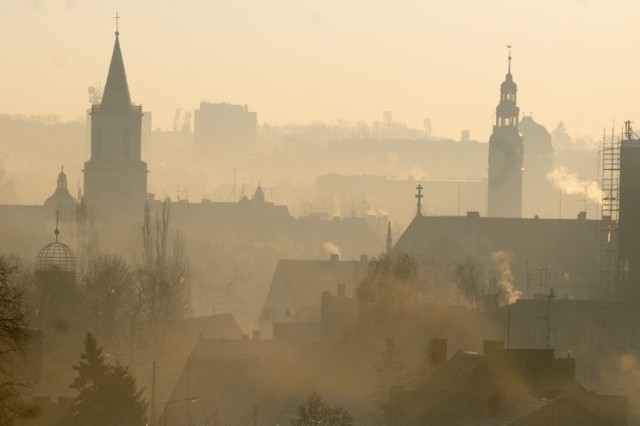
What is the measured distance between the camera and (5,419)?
29.9 metres

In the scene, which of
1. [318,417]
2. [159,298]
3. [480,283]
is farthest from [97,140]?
[318,417]

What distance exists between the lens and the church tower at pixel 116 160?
635 ft

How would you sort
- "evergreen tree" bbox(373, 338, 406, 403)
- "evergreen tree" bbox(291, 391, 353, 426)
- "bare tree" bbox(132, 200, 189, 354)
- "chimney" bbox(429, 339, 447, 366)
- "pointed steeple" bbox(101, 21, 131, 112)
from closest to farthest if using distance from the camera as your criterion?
1. "evergreen tree" bbox(291, 391, 353, 426)
2. "chimney" bbox(429, 339, 447, 366)
3. "evergreen tree" bbox(373, 338, 406, 403)
4. "bare tree" bbox(132, 200, 189, 354)
5. "pointed steeple" bbox(101, 21, 131, 112)

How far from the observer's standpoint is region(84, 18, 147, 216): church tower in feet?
635

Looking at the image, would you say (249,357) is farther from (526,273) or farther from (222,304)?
(222,304)

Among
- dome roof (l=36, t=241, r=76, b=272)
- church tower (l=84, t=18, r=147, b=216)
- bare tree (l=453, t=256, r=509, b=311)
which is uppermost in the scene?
church tower (l=84, t=18, r=147, b=216)

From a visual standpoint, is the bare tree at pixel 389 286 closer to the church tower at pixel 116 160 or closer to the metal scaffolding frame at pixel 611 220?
the metal scaffolding frame at pixel 611 220

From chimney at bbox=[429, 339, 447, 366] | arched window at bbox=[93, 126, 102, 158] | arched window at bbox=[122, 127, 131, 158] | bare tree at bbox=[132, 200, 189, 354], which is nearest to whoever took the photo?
chimney at bbox=[429, 339, 447, 366]

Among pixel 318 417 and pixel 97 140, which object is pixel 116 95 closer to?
pixel 97 140

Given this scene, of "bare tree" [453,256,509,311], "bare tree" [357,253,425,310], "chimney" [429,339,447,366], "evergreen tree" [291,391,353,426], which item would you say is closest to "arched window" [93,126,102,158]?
"bare tree" [453,256,509,311]

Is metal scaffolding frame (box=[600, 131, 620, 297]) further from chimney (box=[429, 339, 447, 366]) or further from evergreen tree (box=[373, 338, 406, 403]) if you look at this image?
chimney (box=[429, 339, 447, 366])

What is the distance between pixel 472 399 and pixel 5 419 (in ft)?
77.2

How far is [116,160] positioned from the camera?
195500 mm

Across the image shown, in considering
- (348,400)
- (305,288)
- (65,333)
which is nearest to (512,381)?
(348,400)
